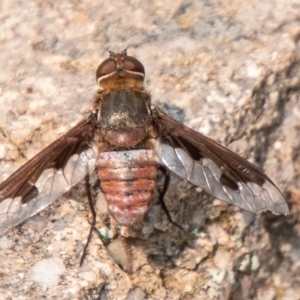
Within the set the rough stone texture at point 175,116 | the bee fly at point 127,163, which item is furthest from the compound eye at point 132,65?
the rough stone texture at point 175,116

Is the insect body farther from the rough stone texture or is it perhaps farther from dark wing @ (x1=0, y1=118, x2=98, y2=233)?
the rough stone texture

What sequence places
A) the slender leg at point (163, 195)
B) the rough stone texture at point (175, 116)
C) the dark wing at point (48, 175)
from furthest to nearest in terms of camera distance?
the slender leg at point (163, 195) → the rough stone texture at point (175, 116) → the dark wing at point (48, 175)

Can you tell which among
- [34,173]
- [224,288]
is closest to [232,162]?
[224,288]

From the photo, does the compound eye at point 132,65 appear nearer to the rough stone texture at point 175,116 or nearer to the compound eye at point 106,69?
the compound eye at point 106,69

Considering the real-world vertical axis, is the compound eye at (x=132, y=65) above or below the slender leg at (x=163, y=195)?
above

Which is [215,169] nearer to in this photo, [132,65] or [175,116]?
[175,116]

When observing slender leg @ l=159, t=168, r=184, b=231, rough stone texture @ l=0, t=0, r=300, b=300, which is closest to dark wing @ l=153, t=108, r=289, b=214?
slender leg @ l=159, t=168, r=184, b=231

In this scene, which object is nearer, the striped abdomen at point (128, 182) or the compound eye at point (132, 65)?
the striped abdomen at point (128, 182)
